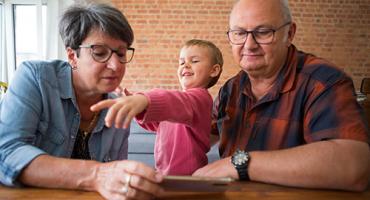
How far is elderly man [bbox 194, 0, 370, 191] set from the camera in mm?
1173

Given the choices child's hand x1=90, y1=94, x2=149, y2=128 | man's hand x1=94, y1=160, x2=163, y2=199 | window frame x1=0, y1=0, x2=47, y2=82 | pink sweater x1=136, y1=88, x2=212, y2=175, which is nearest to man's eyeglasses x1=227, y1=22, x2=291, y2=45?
pink sweater x1=136, y1=88, x2=212, y2=175

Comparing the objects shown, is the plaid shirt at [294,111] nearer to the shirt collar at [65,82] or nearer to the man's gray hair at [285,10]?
the man's gray hair at [285,10]

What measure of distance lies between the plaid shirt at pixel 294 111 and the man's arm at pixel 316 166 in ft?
0.25

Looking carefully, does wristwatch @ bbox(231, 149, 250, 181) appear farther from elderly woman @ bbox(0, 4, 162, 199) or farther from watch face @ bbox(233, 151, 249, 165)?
elderly woman @ bbox(0, 4, 162, 199)

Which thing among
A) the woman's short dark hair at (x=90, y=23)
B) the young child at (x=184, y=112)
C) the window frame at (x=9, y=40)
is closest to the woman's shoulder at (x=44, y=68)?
the woman's short dark hair at (x=90, y=23)

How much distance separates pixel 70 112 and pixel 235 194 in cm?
82

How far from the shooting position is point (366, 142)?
1269mm

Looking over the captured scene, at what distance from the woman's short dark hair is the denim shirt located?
0.16 m

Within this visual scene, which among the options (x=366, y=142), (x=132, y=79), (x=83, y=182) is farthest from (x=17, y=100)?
(x=132, y=79)

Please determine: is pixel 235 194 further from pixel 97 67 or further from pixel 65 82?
pixel 65 82

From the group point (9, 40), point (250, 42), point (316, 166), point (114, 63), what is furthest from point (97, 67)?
point (9, 40)

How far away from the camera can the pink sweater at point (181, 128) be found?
130cm

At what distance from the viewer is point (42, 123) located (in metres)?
1.40

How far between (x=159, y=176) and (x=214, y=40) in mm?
5255
